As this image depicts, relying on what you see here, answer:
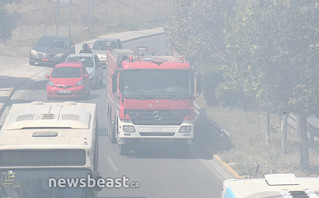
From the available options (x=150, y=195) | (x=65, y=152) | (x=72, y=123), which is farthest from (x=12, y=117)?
(x=150, y=195)

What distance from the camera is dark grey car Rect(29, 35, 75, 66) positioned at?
41.9 meters

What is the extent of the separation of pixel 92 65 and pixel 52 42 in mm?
7717

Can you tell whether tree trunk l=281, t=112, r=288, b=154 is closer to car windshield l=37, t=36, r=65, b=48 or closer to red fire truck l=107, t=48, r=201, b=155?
red fire truck l=107, t=48, r=201, b=155

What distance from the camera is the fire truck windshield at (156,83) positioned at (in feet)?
70.7

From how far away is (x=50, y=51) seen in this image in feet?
139

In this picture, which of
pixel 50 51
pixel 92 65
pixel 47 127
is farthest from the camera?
pixel 50 51

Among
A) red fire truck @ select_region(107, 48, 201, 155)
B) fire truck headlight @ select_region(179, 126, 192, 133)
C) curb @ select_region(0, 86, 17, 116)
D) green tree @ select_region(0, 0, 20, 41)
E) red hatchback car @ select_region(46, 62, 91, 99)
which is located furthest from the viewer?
green tree @ select_region(0, 0, 20, 41)

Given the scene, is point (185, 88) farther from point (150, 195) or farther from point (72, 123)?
point (72, 123)

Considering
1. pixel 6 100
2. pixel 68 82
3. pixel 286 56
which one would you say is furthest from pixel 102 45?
pixel 286 56

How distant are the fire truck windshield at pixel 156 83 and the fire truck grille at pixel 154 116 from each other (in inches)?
21.9

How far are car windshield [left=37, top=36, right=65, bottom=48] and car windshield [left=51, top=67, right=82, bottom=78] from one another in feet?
32.3

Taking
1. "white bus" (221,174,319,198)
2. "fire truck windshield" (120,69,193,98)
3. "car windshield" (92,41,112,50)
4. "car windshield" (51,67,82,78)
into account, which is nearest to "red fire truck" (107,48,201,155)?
"fire truck windshield" (120,69,193,98)

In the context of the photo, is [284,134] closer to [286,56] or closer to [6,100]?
[286,56]

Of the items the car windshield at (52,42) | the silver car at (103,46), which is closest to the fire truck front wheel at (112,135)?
the car windshield at (52,42)
